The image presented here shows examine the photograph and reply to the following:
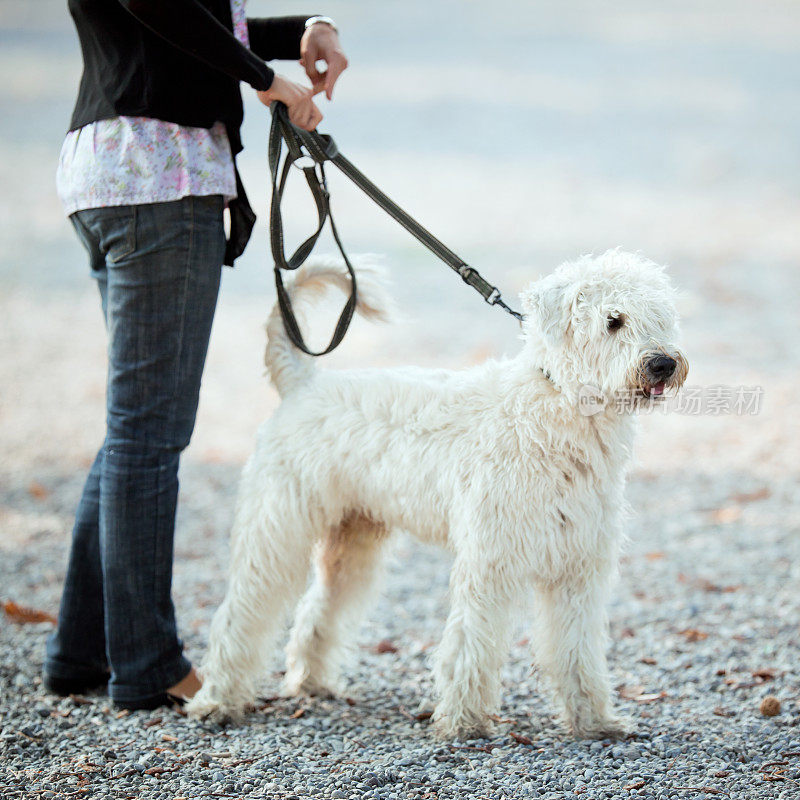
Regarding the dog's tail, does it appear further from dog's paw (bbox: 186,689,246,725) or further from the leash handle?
dog's paw (bbox: 186,689,246,725)

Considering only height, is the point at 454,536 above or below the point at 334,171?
below

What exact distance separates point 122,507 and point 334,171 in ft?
44.5

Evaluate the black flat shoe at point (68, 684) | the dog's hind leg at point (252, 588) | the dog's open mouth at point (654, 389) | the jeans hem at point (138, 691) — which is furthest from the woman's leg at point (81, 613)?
the dog's open mouth at point (654, 389)

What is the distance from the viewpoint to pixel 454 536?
3.11 m

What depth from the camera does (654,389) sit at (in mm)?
2852

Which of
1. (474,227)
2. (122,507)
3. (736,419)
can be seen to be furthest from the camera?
(474,227)

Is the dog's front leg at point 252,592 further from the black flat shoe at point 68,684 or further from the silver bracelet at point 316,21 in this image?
the silver bracelet at point 316,21

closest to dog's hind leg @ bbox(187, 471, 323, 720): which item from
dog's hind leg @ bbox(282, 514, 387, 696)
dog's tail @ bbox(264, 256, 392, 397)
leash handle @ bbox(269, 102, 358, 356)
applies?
dog's hind leg @ bbox(282, 514, 387, 696)

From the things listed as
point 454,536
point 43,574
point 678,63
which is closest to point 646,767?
point 454,536

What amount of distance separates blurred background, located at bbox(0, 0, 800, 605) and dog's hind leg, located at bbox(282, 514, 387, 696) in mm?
894

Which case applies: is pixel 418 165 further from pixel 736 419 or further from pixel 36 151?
pixel 736 419

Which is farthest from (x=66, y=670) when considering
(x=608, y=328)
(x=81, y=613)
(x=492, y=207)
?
(x=492, y=207)

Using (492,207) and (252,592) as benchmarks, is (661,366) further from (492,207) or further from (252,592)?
(492,207)

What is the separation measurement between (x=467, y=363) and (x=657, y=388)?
5063 mm
